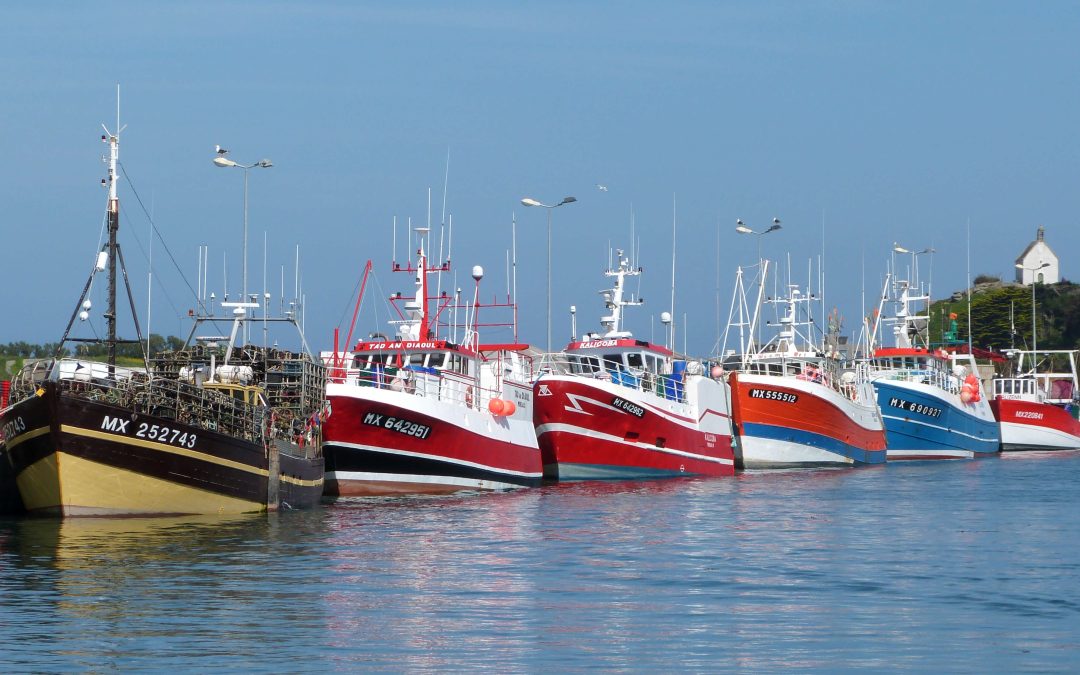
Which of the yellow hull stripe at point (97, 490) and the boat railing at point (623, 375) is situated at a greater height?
the boat railing at point (623, 375)

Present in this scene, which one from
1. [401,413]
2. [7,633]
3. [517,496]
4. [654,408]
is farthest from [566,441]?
[7,633]

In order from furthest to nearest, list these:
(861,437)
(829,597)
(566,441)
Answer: (861,437) → (566,441) → (829,597)

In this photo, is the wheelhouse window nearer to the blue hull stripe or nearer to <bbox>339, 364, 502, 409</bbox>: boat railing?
<bbox>339, 364, 502, 409</bbox>: boat railing

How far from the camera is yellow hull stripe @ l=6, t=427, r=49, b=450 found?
26.3m

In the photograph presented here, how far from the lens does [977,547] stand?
86.4 feet

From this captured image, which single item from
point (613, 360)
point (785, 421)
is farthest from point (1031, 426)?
point (613, 360)

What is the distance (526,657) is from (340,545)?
9.90 metres

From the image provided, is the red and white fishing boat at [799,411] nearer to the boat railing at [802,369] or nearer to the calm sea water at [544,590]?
the boat railing at [802,369]

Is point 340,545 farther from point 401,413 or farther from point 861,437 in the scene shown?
point 861,437

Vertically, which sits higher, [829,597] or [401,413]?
[401,413]

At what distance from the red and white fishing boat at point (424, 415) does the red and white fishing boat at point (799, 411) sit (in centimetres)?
1104

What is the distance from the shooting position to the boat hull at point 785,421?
50.5 metres

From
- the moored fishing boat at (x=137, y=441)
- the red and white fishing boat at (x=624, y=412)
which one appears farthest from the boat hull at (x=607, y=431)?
the moored fishing boat at (x=137, y=441)

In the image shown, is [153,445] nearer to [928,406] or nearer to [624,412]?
[624,412]
